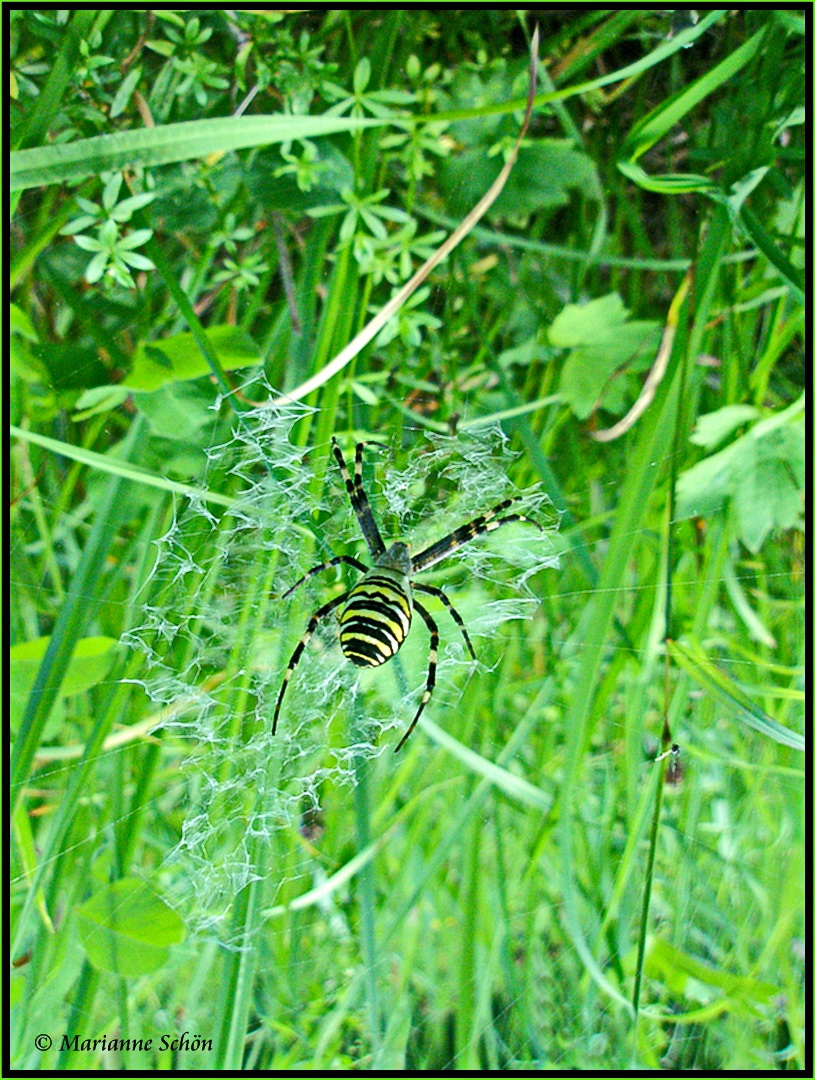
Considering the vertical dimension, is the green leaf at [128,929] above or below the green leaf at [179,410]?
Result: below

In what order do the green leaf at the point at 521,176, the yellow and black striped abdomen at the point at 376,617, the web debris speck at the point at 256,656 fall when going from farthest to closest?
the green leaf at the point at 521,176 < the web debris speck at the point at 256,656 < the yellow and black striped abdomen at the point at 376,617

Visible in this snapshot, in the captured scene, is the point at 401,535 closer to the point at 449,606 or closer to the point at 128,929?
the point at 449,606

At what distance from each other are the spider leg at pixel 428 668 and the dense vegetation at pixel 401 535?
32 mm

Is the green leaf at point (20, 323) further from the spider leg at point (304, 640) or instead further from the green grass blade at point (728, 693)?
the green grass blade at point (728, 693)

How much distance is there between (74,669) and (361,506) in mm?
717

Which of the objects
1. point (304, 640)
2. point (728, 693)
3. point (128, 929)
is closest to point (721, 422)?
point (728, 693)

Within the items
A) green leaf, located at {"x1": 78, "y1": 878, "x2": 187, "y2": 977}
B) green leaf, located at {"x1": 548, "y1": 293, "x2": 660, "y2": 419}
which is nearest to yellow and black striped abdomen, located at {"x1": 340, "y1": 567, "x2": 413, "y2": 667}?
green leaf, located at {"x1": 548, "y1": 293, "x2": 660, "y2": 419}

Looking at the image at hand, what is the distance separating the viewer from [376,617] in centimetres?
126

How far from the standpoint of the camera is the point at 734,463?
1.41 metres

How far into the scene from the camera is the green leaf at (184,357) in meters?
1.38

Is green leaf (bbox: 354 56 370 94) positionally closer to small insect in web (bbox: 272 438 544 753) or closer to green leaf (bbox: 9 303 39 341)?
small insect in web (bbox: 272 438 544 753)

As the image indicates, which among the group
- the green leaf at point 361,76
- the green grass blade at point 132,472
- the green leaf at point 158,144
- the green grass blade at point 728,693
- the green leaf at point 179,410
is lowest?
the green grass blade at point 728,693

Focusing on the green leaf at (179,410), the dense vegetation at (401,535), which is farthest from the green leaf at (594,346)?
the green leaf at (179,410)

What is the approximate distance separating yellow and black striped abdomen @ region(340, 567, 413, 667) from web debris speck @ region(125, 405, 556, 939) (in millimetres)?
94
